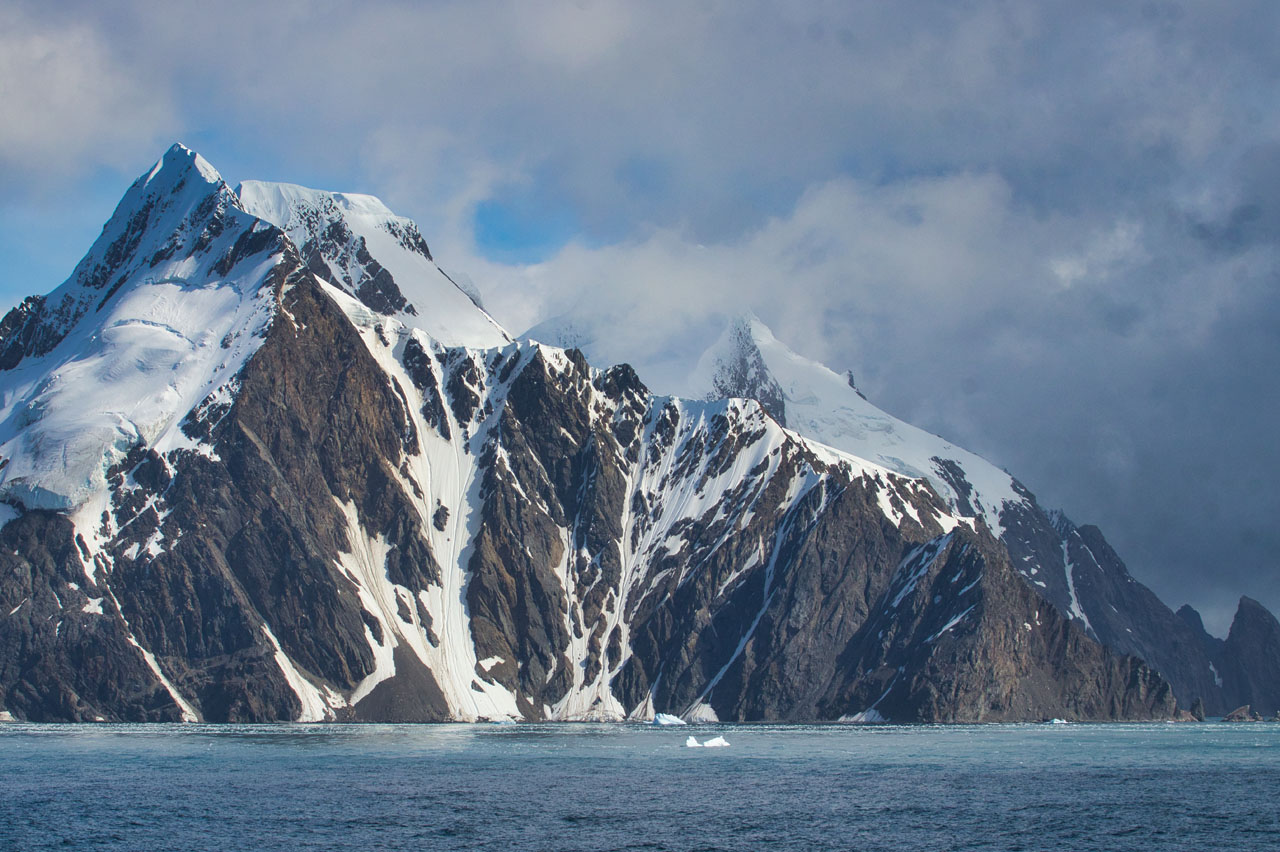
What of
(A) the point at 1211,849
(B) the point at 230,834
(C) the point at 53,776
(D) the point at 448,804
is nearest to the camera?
(A) the point at 1211,849

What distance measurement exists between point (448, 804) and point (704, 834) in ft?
76.6

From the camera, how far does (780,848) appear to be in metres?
82.3

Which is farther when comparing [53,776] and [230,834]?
[53,776]

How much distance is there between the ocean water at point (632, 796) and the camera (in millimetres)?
85312

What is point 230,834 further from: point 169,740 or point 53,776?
point 169,740

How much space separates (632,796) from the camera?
10756cm

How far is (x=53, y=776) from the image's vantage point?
4695 inches

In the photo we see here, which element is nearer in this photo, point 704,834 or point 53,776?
point 704,834

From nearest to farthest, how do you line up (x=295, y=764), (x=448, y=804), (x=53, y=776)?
(x=448, y=804)
(x=53, y=776)
(x=295, y=764)

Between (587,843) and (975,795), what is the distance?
3851cm

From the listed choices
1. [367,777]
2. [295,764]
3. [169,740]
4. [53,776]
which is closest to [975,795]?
[367,777]

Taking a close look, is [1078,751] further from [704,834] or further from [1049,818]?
[704,834]

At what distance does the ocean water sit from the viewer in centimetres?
8531

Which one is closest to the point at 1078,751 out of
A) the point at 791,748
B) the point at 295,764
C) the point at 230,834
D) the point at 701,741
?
the point at 791,748
